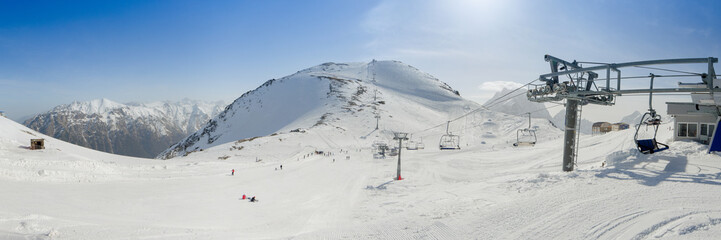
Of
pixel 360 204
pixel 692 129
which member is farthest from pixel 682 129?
pixel 360 204

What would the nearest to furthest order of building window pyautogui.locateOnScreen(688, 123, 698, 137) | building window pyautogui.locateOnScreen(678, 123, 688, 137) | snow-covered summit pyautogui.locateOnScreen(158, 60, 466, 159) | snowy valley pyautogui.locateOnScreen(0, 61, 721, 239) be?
snowy valley pyautogui.locateOnScreen(0, 61, 721, 239) → building window pyautogui.locateOnScreen(688, 123, 698, 137) → building window pyautogui.locateOnScreen(678, 123, 688, 137) → snow-covered summit pyautogui.locateOnScreen(158, 60, 466, 159)

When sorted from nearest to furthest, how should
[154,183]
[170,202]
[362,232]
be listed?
[362,232] < [170,202] < [154,183]

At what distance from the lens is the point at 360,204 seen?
53.9 feet

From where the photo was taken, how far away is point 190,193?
1989 centimetres

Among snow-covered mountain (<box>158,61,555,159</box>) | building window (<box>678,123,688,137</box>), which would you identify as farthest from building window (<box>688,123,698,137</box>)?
snow-covered mountain (<box>158,61,555,159</box>)

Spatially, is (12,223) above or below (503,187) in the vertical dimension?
below

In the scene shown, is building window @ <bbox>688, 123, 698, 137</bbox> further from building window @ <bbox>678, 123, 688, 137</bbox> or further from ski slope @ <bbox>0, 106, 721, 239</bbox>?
ski slope @ <bbox>0, 106, 721, 239</bbox>

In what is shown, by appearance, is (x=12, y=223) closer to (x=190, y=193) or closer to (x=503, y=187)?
(x=190, y=193)

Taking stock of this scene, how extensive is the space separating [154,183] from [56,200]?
719 cm

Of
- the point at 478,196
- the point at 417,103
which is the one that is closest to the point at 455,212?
the point at 478,196

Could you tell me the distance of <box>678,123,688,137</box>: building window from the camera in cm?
2286

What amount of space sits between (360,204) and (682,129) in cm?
2462

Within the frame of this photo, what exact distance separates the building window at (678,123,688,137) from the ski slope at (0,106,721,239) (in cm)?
624

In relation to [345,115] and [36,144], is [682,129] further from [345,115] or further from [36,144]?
[345,115]
